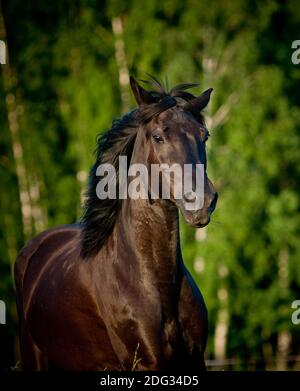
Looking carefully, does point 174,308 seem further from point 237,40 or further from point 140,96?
point 237,40

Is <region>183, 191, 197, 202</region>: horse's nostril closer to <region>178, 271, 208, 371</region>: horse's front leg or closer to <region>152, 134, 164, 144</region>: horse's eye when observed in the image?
<region>152, 134, 164, 144</region>: horse's eye

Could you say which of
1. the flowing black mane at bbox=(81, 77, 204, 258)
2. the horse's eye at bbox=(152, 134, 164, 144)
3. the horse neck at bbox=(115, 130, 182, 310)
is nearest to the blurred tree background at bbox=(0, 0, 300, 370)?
the flowing black mane at bbox=(81, 77, 204, 258)

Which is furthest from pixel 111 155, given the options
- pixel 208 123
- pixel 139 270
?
pixel 208 123

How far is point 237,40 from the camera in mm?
15898

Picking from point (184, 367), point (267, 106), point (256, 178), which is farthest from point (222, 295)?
point (184, 367)

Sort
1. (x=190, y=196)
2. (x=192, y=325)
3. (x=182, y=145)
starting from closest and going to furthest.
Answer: (x=190, y=196) < (x=182, y=145) < (x=192, y=325)

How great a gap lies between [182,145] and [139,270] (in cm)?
82

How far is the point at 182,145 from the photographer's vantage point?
4.09m

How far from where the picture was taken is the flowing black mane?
15.0 ft

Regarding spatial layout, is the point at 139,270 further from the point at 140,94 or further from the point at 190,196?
the point at 140,94

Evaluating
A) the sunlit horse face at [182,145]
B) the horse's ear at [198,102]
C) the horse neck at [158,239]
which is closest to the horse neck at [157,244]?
the horse neck at [158,239]

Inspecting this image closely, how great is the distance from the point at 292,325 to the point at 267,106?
5.08m

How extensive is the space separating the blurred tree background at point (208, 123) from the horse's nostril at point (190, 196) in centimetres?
1084

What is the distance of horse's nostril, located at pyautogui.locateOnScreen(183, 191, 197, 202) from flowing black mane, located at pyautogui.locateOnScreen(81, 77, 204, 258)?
0.70 metres
